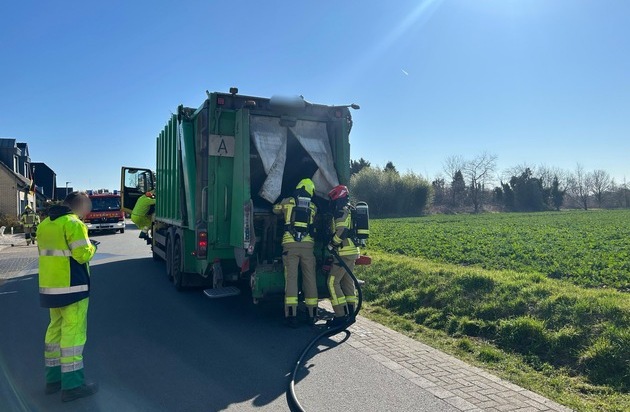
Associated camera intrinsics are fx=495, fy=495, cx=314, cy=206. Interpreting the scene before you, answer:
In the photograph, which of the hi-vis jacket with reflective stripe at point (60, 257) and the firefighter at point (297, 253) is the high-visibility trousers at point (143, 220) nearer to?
the firefighter at point (297, 253)

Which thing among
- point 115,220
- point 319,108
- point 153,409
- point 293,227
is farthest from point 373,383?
point 115,220

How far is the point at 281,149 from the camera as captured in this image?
24.2 feet

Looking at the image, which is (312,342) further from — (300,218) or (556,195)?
(556,195)

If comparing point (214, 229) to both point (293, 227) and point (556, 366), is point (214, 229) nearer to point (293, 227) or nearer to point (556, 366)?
Answer: point (293, 227)

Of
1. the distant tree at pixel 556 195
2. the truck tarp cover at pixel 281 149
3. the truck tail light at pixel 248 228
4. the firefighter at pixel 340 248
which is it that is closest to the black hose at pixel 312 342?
the firefighter at pixel 340 248

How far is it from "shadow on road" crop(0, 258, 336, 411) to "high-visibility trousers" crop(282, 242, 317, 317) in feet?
1.11

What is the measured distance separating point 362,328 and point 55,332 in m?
3.85

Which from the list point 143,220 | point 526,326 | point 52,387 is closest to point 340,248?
point 526,326

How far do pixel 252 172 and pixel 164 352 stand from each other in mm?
3130

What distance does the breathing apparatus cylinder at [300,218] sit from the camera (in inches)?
255

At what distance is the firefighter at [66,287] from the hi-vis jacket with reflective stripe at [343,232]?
11.0 ft

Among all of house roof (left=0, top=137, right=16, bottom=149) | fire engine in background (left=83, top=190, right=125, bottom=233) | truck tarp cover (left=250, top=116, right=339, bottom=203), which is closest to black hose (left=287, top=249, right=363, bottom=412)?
truck tarp cover (left=250, top=116, right=339, bottom=203)

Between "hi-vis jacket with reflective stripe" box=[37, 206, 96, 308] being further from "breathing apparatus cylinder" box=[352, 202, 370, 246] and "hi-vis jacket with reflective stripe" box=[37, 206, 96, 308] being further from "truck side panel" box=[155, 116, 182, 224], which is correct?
"truck side panel" box=[155, 116, 182, 224]

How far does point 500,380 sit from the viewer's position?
4.82 meters
